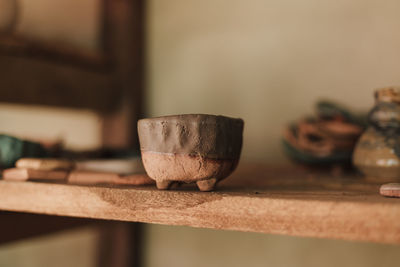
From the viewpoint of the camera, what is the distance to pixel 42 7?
1.59 meters

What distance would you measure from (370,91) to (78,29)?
49.3 inches

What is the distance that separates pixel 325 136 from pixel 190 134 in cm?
77

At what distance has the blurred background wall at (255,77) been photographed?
1474 millimetres

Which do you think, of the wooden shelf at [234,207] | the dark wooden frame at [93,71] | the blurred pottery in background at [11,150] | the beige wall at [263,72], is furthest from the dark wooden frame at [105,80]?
the wooden shelf at [234,207]

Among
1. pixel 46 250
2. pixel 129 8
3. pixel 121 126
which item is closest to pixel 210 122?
pixel 121 126

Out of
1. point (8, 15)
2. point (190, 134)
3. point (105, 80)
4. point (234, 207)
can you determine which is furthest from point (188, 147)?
point (105, 80)

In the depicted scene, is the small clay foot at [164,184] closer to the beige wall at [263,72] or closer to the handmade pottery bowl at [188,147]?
the handmade pottery bowl at [188,147]

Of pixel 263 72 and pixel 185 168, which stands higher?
pixel 263 72

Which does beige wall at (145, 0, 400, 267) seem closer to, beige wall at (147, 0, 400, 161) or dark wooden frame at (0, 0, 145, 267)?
beige wall at (147, 0, 400, 161)

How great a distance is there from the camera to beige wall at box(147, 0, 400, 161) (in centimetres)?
148

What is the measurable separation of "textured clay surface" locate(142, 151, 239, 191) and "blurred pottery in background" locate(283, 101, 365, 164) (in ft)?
2.22

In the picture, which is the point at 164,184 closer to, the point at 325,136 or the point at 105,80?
the point at 325,136

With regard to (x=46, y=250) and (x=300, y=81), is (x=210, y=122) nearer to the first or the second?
(x=300, y=81)

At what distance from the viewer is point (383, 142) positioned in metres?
0.87
